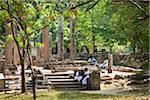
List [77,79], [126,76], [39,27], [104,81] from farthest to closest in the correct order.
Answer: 1. [126,76]
2. [104,81]
3. [77,79]
4. [39,27]

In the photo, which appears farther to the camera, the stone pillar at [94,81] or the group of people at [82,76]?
the group of people at [82,76]

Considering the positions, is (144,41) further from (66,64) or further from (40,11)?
(40,11)

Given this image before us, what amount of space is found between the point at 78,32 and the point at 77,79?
1736cm

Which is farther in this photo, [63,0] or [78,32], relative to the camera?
[78,32]

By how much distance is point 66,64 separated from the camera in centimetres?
2244

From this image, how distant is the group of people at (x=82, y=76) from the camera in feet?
54.9

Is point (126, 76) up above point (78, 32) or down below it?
below

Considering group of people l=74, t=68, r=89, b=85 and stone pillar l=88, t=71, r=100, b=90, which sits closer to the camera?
stone pillar l=88, t=71, r=100, b=90

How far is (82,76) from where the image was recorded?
56.7 ft

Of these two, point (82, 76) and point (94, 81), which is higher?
point (82, 76)

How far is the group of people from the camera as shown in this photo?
1672 cm

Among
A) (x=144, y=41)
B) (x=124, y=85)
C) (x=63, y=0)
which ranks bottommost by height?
(x=124, y=85)

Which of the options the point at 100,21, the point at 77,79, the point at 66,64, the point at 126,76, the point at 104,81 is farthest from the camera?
the point at 100,21

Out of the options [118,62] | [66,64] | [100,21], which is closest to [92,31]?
[100,21]
